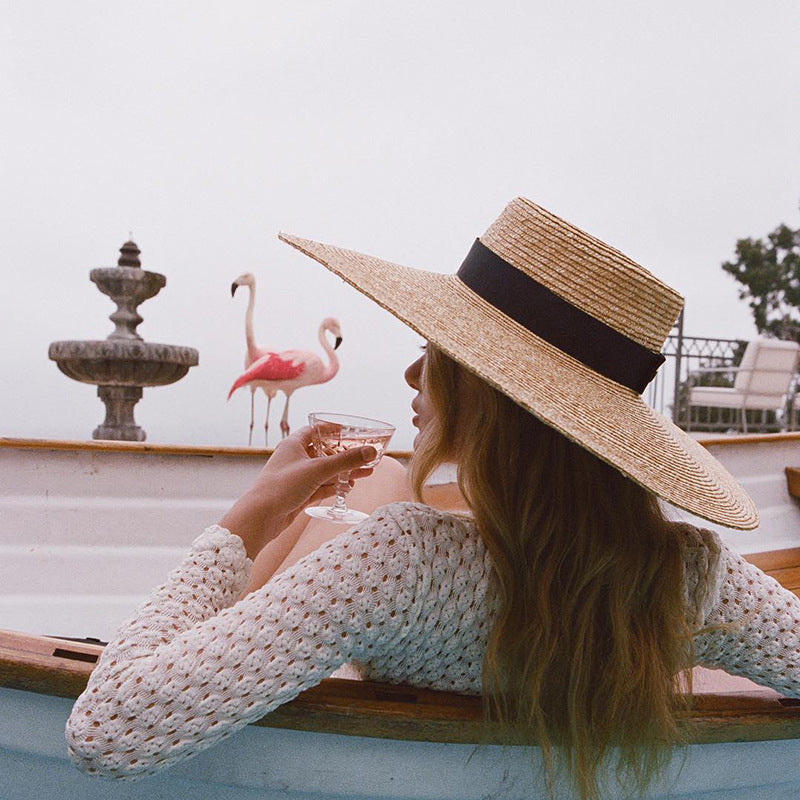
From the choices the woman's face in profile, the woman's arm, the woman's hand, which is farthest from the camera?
the woman's arm

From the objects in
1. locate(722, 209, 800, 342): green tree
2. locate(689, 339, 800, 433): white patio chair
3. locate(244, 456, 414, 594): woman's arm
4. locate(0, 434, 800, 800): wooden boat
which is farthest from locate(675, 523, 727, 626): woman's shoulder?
locate(722, 209, 800, 342): green tree

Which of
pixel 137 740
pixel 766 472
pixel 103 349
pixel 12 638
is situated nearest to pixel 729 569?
pixel 137 740

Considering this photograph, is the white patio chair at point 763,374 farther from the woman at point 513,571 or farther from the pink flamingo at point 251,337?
the woman at point 513,571

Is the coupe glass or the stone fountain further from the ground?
the coupe glass

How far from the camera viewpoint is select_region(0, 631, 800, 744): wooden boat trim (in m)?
0.85

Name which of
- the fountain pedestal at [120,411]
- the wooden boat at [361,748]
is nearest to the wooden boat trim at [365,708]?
the wooden boat at [361,748]

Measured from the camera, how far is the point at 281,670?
737 millimetres

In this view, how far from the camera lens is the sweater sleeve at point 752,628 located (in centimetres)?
94

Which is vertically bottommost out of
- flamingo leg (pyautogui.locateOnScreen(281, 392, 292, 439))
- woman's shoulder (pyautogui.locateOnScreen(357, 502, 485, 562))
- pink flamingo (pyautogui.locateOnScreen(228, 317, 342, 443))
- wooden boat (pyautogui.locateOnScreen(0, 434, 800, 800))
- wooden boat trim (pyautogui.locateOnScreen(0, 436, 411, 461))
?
flamingo leg (pyautogui.locateOnScreen(281, 392, 292, 439))

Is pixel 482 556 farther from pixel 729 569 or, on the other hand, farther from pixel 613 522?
pixel 729 569

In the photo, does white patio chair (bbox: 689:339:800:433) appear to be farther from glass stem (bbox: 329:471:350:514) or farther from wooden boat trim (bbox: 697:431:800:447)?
glass stem (bbox: 329:471:350:514)

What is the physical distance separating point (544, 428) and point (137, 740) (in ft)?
1.59

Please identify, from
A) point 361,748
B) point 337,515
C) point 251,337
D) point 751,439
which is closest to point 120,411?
point 251,337

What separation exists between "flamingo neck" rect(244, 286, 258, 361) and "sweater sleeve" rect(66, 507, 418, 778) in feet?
18.4
